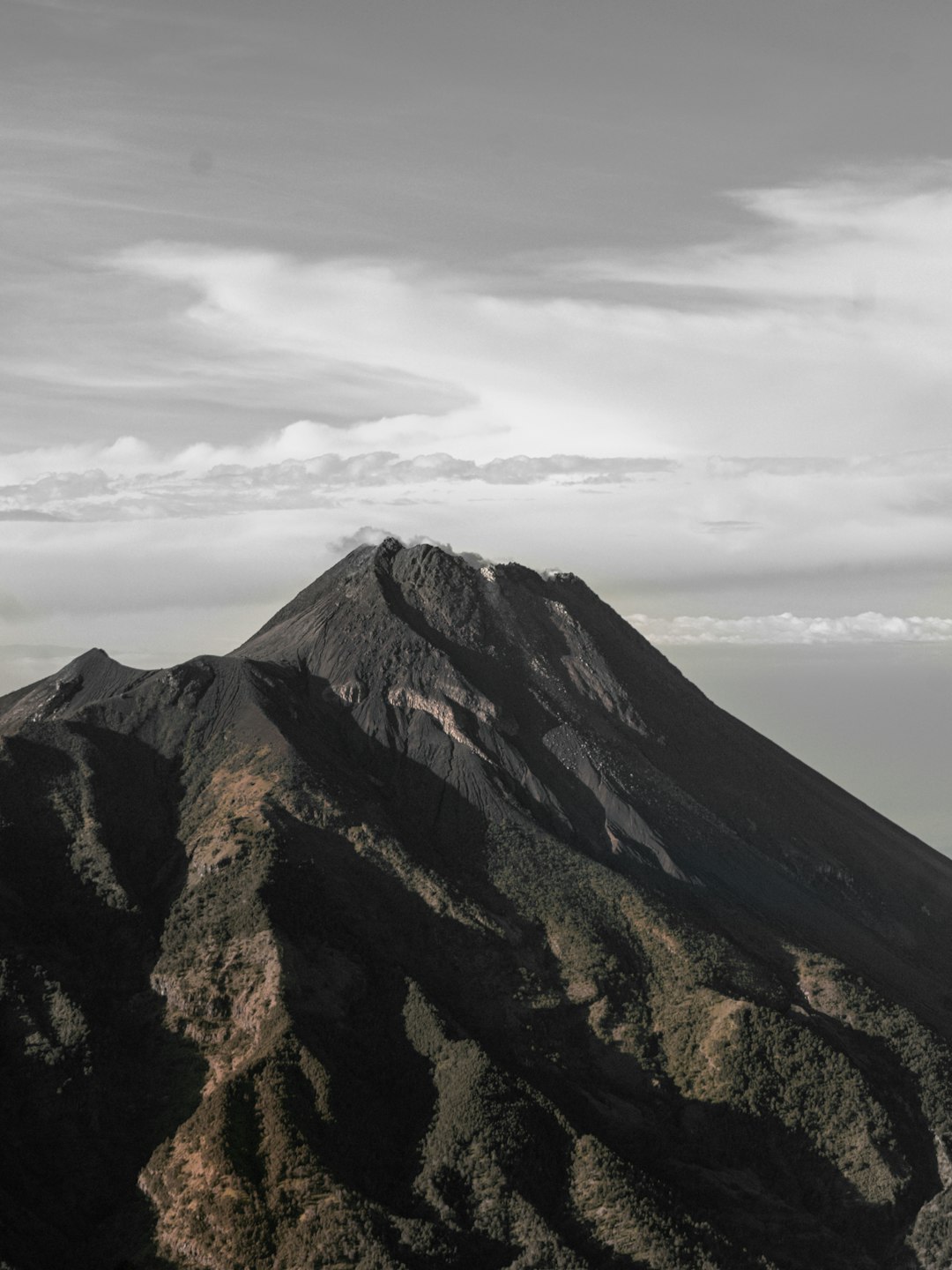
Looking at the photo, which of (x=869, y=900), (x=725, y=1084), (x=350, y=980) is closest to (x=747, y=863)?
(x=869, y=900)

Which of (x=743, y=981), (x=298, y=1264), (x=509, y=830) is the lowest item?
(x=298, y=1264)

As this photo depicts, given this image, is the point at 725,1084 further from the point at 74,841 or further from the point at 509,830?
the point at 74,841

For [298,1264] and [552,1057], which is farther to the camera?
[552,1057]

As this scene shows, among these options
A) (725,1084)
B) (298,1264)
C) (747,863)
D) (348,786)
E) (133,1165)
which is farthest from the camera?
(747,863)

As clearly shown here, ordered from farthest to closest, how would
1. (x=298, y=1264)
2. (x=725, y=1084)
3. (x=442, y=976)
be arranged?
(x=442, y=976) → (x=725, y=1084) → (x=298, y=1264)

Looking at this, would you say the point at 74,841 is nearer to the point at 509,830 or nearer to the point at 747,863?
the point at 509,830

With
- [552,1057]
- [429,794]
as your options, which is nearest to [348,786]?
[429,794]

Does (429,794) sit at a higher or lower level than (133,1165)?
higher
